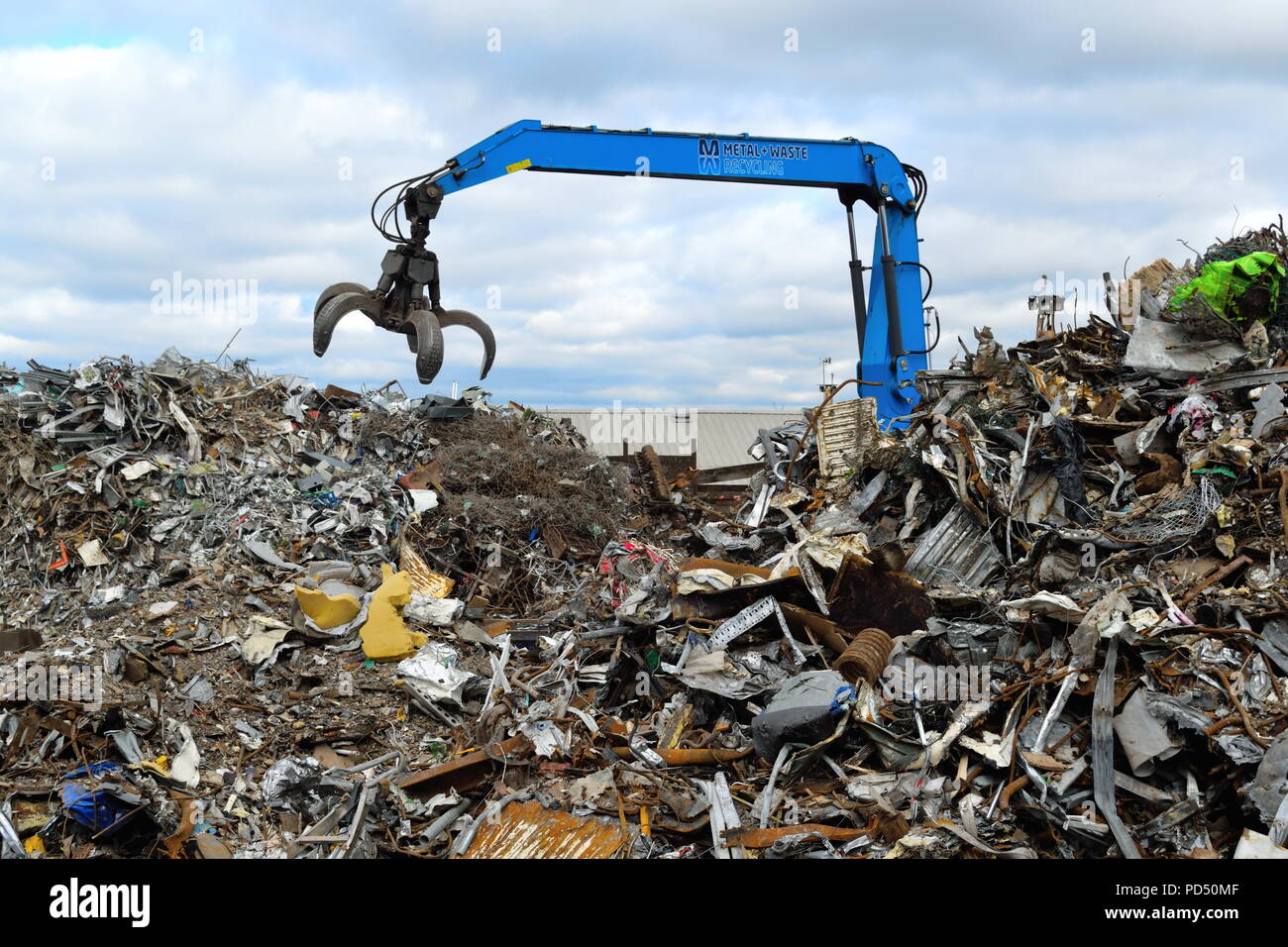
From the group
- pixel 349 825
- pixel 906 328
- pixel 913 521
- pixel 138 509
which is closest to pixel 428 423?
pixel 138 509

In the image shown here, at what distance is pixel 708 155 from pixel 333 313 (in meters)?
3.98

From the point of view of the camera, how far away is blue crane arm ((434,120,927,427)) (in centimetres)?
862

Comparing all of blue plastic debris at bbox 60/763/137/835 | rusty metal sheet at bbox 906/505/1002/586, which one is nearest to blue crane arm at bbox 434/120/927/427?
rusty metal sheet at bbox 906/505/1002/586

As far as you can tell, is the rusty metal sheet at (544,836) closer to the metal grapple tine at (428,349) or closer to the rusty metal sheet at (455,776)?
the rusty metal sheet at (455,776)

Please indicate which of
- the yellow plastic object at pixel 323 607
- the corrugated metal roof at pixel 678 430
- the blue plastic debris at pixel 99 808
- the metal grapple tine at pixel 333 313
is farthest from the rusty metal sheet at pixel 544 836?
the corrugated metal roof at pixel 678 430

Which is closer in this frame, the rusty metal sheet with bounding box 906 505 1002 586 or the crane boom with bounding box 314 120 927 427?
the rusty metal sheet with bounding box 906 505 1002 586

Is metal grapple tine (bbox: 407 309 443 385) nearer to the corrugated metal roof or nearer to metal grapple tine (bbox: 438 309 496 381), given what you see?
metal grapple tine (bbox: 438 309 496 381)

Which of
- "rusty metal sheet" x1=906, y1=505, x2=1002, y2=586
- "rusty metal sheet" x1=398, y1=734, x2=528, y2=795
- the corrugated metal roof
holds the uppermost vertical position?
the corrugated metal roof

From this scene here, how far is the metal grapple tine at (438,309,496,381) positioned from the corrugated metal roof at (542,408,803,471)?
4528 mm

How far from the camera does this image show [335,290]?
24.8ft

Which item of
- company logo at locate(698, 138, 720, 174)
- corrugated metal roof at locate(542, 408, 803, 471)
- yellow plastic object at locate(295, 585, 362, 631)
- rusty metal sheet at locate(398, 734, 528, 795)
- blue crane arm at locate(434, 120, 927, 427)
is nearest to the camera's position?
rusty metal sheet at locate(398, 734, 528, 795)

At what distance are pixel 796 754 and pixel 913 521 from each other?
117 inches

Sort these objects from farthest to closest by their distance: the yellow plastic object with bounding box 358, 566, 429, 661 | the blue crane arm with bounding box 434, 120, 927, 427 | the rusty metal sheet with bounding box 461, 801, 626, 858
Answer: the blue crane arm with bounding box 434, 120, 927, 427 → the yellow plastic object with bounding box 358, 566, 429, 661 → the rusty metal sheet with bounding box 461, 801, 626, 858

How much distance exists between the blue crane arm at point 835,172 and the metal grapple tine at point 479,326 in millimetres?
1338
